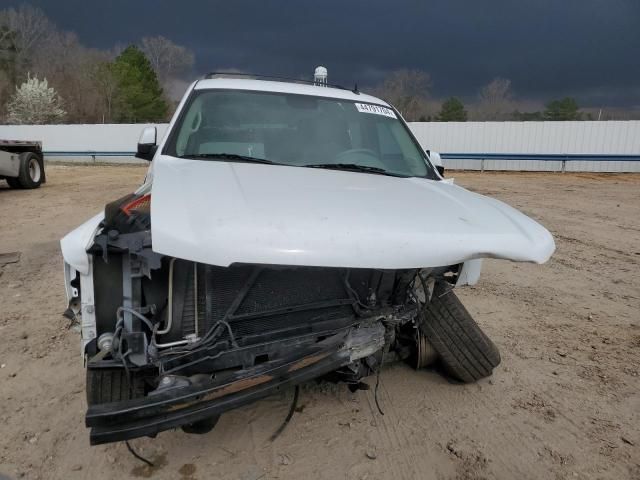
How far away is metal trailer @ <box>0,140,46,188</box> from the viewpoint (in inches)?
463

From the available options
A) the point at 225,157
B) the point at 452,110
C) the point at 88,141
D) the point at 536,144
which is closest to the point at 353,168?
the point at 225,157

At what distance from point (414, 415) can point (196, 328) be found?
56.5 inches

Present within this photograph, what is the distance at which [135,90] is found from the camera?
42344mm

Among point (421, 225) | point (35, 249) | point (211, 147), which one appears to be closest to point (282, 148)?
point (211, 147)

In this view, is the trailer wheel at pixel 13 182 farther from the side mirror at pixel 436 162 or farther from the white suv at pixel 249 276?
the side mirror at pixel 436 162

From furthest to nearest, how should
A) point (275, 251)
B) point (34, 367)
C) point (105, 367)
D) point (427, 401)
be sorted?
point (34, 367), point (427, 401), point (105, 367), point (275, 251)

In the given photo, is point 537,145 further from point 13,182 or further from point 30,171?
point 13,182

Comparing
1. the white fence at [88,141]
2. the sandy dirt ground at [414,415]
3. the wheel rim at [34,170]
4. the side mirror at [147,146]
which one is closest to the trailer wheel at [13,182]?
the wheel rim at [34,170]

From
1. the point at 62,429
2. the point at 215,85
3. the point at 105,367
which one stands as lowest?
the point at 62,429

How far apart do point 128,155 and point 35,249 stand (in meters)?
18.1

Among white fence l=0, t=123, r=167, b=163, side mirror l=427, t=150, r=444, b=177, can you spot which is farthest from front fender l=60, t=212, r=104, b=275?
white fence l=0, t=123, r=167, b=163

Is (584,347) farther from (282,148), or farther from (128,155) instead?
(128,155)

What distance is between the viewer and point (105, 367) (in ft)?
6.17

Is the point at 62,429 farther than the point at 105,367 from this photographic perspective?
Yes
